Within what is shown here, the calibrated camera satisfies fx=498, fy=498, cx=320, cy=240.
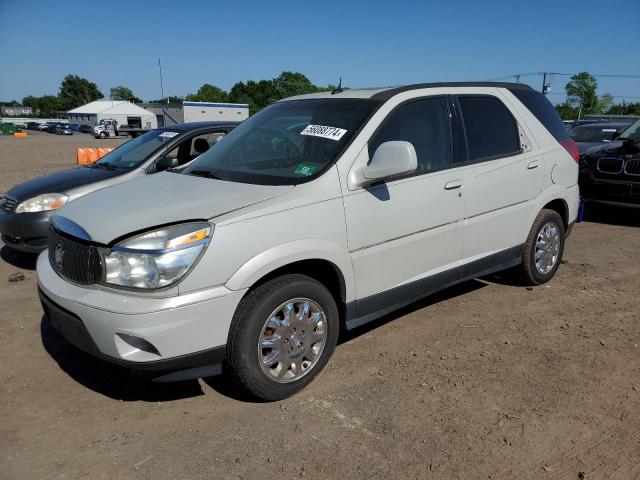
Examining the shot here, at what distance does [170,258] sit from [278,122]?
1814 millimetres

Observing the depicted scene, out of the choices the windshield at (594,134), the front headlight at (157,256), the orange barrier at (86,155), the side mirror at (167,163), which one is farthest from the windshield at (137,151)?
the orange barrier at (86,155)

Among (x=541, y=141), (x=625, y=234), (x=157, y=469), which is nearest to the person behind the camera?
(x=157, y=469)

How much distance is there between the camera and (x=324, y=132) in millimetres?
3445

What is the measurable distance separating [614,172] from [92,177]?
289 inches

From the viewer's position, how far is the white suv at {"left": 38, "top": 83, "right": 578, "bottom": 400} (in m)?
2.60

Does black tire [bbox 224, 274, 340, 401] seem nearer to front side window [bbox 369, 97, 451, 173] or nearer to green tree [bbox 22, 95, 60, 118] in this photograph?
front side window [bbox 369, 97, 451, 173]

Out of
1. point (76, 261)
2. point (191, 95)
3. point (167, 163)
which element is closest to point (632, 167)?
point (167, 163)

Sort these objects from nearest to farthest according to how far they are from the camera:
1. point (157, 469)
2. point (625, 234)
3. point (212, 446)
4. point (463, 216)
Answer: point (157, 469) → point (212, 446) → point (463, 216) → point (625, 234)

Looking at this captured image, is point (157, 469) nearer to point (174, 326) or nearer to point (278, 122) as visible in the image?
point (174, 326)

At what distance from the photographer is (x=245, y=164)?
3637 mm

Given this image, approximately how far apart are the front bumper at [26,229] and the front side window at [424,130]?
3720mm

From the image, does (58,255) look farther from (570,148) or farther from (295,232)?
(570,148)

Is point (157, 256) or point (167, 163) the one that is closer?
point (157, 256)

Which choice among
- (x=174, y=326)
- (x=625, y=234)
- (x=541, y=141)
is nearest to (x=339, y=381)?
(x=174, y=326)
